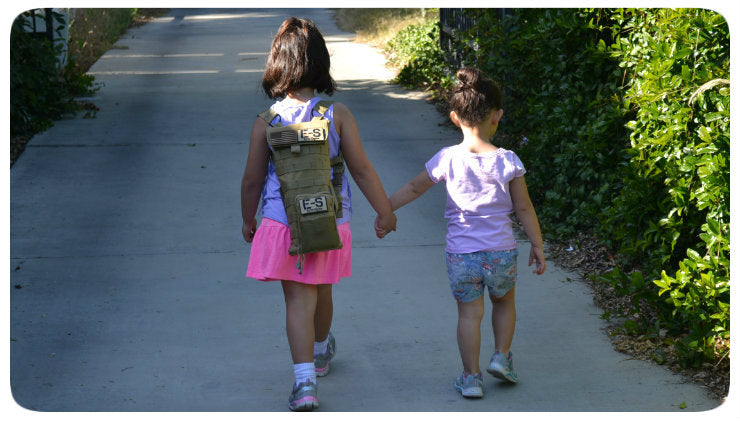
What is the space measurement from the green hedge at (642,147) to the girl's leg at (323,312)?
143 centimetres

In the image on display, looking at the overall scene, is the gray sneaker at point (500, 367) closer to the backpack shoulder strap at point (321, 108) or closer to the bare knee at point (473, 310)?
the bare knee at point (473, 310)

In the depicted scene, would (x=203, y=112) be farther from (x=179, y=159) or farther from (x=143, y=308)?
(x=143, y=308)

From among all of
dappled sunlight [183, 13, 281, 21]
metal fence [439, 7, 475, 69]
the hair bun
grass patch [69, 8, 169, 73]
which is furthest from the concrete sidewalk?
dappled sunlight [183, 13, 281, 21]

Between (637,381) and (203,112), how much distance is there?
7.09 meters

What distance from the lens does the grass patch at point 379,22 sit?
616 inches

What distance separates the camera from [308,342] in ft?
11.4

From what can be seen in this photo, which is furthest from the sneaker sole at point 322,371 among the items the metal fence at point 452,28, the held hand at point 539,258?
the metal fence at point 452,28

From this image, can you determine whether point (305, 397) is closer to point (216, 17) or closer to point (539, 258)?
point (539, 258)

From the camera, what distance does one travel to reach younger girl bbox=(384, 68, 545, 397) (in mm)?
3520

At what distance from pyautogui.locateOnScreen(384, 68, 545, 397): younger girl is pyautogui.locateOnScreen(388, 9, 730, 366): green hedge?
0.72 m

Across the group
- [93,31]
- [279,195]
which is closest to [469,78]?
[279,195]

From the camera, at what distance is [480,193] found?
11.6 feet

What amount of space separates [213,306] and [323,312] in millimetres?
1147

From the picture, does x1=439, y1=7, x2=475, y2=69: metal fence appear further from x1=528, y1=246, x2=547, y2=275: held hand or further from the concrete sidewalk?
x1=528, y1=246, x2=547, y2=275: held hand
